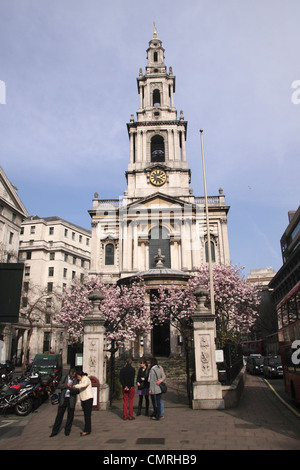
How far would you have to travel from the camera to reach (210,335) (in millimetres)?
13633

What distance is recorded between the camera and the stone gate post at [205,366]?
12.7m

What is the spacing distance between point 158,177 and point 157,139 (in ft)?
23.0

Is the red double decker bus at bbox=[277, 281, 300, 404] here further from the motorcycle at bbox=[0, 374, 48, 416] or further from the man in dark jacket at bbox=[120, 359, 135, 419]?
the motorcycle at bbox=[0, 374, 48, 416]

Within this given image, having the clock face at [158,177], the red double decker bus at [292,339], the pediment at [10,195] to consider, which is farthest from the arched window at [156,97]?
the red double decker bus at [292,339]

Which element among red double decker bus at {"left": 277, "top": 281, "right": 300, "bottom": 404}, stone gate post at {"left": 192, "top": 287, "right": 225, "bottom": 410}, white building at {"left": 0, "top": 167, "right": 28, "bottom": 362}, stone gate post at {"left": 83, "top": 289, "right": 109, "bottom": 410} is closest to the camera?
red double decker bus at {"left": 277, "top": 281, "right": 300, "bottom": 404}

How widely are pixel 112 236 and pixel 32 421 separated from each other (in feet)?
104

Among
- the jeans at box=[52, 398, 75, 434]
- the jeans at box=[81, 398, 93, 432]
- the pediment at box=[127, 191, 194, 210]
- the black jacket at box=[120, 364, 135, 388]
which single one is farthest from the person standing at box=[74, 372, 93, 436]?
the pediment at box=[127, 191, 194, 210]

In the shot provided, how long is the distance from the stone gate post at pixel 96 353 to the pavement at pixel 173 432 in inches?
32.1

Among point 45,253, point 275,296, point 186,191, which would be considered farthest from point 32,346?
point 275,296

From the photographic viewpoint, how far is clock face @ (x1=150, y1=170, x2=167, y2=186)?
1825 inches

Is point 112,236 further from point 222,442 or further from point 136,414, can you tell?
point 222,442

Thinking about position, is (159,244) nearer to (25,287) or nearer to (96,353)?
(25,287)

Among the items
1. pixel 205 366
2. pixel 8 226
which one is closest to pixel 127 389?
pixel 205 366

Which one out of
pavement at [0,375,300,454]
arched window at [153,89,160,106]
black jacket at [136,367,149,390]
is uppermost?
arched window at [153,89,160,106]
